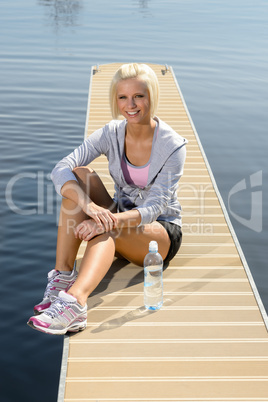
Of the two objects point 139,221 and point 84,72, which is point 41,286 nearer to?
point 139,221

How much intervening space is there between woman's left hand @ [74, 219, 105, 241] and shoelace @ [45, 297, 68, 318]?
0.46 meters

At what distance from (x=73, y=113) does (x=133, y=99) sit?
6408 mm

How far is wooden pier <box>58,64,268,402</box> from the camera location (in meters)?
3.34

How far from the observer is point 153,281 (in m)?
4.10

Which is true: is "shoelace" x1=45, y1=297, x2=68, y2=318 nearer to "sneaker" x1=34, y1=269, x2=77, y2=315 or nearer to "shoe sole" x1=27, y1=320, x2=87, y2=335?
"shoe sole" x1=27, y1=320, x2=87, y2=335

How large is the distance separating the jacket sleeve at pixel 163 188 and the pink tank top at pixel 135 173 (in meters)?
0.12

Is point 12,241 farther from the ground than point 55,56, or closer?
closer

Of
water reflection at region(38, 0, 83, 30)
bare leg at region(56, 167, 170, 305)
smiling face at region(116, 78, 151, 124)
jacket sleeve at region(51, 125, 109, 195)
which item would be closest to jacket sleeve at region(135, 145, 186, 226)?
bare leg at region(56, 167, 170, 305)

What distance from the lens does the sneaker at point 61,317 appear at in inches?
143

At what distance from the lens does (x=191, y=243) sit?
5016 millimetres

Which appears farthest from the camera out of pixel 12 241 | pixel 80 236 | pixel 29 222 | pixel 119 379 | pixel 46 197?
pixel 46 197

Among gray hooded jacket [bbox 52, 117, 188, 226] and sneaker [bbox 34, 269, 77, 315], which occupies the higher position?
gray hooded jacket [bbox 52, 117, 188, 226]

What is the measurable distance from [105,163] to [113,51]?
29.4 feet

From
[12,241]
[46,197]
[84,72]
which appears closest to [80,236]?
[12,241]
